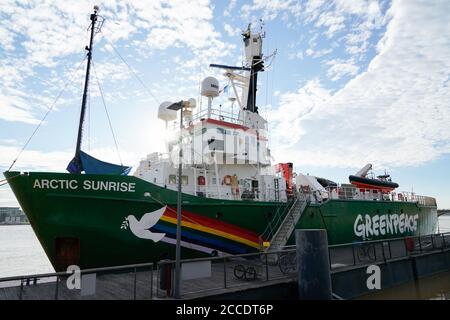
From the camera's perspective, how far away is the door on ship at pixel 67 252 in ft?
41.3

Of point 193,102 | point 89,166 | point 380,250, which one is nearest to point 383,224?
point 380,250

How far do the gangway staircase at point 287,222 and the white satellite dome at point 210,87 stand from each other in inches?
337

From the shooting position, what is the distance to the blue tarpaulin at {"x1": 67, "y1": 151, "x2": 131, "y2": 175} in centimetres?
1382

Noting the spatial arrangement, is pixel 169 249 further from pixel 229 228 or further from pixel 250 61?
pixel 250 61

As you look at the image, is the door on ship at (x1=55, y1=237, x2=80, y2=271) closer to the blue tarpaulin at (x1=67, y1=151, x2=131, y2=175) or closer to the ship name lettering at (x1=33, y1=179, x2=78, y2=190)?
the ship name lettering at (x1=33, y1=179, x2=78, y2=190)

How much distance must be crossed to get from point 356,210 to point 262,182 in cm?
839

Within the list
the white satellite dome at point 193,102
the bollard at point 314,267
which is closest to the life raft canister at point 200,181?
the white satellite dome at point 193,102

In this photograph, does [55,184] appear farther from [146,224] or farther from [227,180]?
[227,180]

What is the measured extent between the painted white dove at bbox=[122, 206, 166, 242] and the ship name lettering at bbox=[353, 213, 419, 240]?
50.1 ft

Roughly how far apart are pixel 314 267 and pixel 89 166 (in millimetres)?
10463

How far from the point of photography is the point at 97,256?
12.9 m

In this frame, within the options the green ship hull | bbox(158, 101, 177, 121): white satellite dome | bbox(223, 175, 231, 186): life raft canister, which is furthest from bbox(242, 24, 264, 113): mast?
the green ship hull

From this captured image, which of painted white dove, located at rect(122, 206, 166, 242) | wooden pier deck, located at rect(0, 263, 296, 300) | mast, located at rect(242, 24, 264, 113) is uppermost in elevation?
mast, located at rect(242, 24, 264, 113)
